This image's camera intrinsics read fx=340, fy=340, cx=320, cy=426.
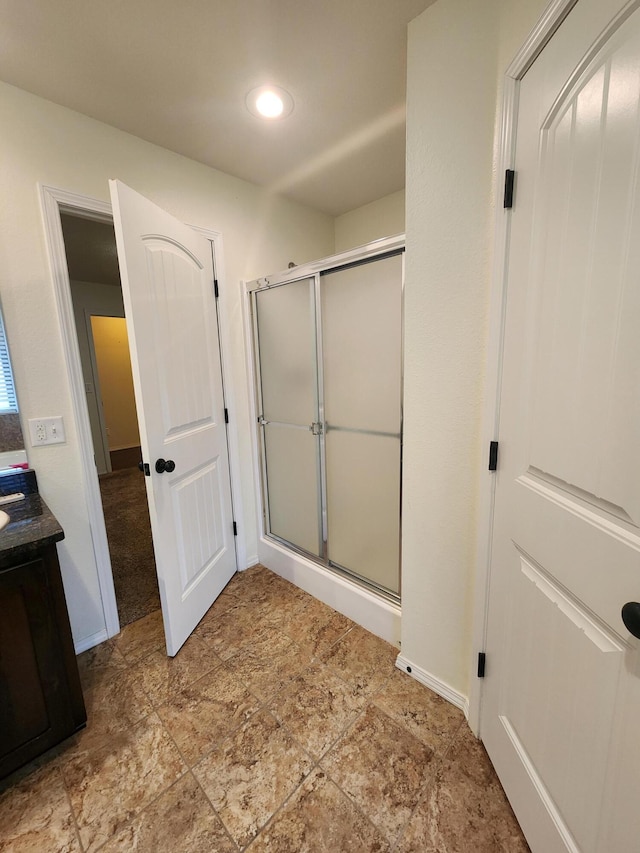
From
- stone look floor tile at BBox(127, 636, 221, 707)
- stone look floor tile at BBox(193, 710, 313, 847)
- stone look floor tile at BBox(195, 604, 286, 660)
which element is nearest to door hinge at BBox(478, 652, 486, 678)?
stone look floor tile at BBox(193, 710, 313, 847)

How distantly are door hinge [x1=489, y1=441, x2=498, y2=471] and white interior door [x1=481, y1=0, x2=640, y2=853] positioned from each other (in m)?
0.05

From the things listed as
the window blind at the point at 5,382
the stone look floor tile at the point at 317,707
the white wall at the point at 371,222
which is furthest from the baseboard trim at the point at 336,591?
the white wall at the point at 371,222

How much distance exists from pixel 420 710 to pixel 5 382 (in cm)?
215

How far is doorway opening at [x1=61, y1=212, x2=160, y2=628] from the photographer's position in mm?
2332

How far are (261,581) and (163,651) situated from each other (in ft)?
2.20

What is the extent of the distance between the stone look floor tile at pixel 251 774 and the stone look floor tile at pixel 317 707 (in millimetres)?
46

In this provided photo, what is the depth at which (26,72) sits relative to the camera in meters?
1.29

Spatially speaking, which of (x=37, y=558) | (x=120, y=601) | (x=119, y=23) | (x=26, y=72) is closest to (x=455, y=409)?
(x=37, y=558)

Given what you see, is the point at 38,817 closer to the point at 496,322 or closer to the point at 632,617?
the point at 632,617

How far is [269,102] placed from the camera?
4.80 ft

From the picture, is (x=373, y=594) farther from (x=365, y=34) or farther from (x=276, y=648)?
(x=365, y=34)

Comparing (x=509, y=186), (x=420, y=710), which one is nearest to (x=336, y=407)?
(x=509, y=186)

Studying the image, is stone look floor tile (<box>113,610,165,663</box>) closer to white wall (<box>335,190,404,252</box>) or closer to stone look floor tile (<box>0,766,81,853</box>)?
stone look floor tile (<box>0,766,81,853</box>)

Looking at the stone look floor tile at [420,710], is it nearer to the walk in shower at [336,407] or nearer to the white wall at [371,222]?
the walk in shower at [336,407]
